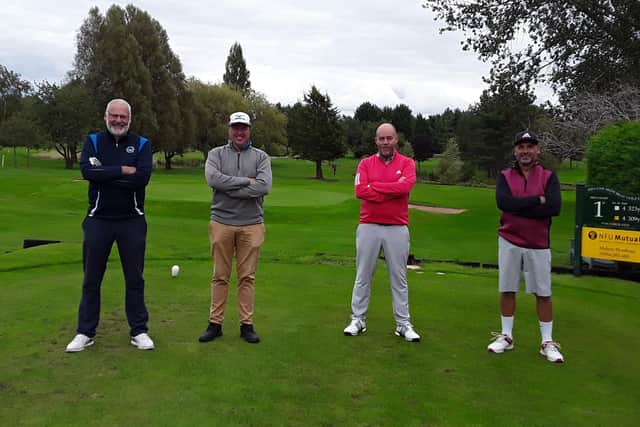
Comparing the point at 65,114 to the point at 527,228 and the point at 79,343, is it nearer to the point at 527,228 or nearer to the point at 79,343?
the point at 79,343

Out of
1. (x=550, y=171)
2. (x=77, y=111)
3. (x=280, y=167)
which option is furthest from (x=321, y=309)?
(x=280, y=167)

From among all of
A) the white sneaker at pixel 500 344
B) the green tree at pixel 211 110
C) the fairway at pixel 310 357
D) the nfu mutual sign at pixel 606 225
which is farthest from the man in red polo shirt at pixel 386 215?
the green tree at pixel 211 110

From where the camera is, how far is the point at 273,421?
342 cm

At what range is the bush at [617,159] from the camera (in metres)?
10.2

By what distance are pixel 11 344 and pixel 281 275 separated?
12.3 feet

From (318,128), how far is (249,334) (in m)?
46.9

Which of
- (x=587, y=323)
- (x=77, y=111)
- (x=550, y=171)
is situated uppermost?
(x=77, y=111)

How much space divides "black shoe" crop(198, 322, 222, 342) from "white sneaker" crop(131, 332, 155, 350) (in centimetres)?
43

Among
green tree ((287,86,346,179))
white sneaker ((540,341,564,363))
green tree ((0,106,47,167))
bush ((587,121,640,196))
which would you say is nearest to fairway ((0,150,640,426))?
white sneaker ((540,341,564,363))

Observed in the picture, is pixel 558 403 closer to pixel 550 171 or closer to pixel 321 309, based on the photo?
pixel 550 171

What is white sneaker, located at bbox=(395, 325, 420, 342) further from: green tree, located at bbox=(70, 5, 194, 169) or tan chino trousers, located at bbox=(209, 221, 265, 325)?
green tree, located at bbox=(70, 5, 194, 169)

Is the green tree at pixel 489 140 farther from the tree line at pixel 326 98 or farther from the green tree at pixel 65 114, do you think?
the green tree at pixel 65 114

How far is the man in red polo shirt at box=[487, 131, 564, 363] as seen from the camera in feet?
16.7

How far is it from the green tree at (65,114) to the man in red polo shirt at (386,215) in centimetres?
4608
